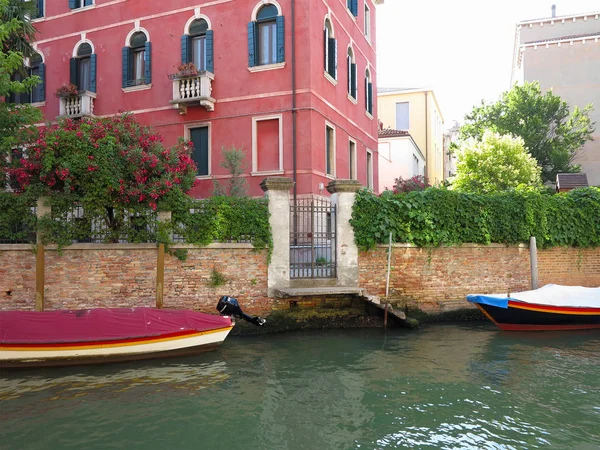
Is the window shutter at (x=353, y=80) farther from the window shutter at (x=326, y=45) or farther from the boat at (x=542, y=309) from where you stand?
the boat at (x=542, y=309)

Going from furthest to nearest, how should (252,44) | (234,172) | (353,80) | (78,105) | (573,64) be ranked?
(573,64) < (353,80) < (78,105) < (252,44) < (234,172)

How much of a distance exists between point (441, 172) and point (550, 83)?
13.7m

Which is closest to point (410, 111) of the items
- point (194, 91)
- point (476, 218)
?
point (194, 91)

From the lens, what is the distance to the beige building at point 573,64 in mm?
26047

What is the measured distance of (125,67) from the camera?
15992 mm

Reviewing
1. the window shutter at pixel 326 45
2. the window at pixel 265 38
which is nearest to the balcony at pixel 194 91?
the window at pixel 265 38

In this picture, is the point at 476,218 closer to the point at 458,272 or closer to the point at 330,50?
the point at 458,272

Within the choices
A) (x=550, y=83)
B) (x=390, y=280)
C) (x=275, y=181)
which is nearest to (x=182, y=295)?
(x=275, y=181)

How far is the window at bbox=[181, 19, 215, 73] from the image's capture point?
1503cm

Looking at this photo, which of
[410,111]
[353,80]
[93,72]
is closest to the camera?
[93,72]

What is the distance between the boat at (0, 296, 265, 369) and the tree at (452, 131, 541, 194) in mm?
14263

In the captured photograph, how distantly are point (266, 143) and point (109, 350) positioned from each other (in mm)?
8170

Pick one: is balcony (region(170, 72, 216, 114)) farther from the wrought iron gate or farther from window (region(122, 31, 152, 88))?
the wrought iron gate

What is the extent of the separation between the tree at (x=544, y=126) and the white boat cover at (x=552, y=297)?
43.5 ft
